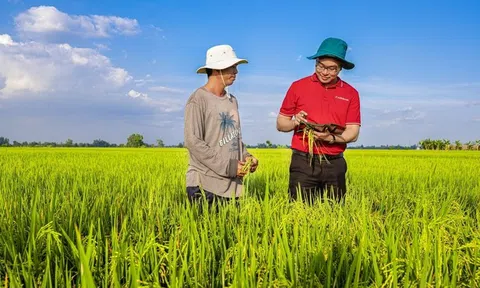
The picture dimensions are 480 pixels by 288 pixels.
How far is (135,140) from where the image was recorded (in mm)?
65625

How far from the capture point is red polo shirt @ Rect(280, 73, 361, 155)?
3375 millimetres

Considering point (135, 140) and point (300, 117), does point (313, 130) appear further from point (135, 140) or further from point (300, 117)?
point (135, 140)

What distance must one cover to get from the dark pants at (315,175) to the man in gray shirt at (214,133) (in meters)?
0.59

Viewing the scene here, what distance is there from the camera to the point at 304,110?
340cm

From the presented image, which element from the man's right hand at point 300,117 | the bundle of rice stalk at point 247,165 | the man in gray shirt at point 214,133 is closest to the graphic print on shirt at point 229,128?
the man in gray shirt at point 214,133

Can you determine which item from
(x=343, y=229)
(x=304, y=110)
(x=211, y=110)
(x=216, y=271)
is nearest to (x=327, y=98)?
(x=304, y=110)

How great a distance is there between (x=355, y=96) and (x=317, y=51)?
1.56 feet

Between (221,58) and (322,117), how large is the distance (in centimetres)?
98

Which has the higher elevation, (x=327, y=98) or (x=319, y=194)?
(x=327, y=98)

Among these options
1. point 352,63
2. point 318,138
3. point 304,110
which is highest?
point 352,63

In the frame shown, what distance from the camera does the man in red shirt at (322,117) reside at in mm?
3334

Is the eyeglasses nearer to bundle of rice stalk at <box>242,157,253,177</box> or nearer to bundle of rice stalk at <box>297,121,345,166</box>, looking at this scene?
bundle of rice stalk at <box>297,121,345,166</box>

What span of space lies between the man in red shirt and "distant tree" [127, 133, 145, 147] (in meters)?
62.7

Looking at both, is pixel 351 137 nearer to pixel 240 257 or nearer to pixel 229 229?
pixel 229 229
